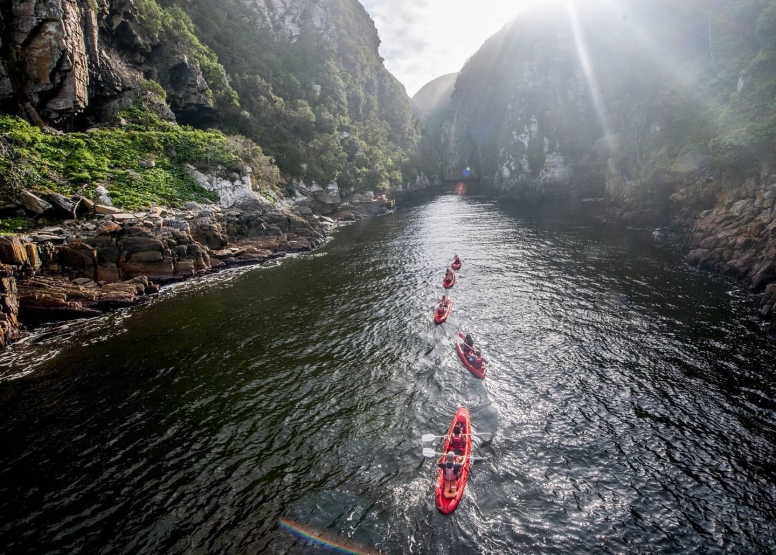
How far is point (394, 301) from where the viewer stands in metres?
31.5

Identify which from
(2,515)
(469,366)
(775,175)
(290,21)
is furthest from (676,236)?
(290,21)

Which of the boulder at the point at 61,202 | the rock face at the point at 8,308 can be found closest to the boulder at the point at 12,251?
the rock face at the point at 8,308

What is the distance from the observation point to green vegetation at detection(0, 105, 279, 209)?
120 feet

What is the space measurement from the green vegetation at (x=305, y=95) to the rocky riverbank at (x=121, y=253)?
3161cm

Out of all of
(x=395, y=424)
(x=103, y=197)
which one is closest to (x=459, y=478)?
(x=395, y=424)

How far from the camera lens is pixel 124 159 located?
4631cm

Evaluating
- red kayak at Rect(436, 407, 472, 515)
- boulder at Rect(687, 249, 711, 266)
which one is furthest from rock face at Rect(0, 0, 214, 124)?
boulder at Rect(687, 249, 711, 266)

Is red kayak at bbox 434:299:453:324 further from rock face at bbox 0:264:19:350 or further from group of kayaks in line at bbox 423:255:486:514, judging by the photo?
rock face at bbox 0:264:19:350

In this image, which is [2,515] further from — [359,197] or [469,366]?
[359,197]

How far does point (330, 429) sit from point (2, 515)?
11.2 m

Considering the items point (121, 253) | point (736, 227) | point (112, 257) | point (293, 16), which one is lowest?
point (112, 257)

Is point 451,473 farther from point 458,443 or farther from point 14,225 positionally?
point 14,225

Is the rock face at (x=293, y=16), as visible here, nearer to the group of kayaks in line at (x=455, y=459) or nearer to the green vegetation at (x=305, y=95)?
the green vegetation at (x=305, y=95)

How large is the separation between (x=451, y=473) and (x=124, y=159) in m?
52.8
